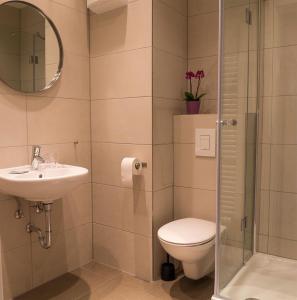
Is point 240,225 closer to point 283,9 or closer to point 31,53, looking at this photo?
point 283,9

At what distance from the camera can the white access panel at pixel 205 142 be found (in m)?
2.27

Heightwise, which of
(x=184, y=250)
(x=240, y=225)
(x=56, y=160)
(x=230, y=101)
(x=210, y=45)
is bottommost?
(x=184, y=250)

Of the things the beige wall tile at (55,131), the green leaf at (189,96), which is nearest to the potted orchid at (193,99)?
the green leaf at (189,96)

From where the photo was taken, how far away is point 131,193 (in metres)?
2.39

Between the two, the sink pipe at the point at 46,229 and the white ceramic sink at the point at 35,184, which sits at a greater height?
the white ceramic sink at the point at 35,184

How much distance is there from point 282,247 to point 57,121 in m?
1.82

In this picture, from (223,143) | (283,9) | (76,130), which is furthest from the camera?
(76,130)

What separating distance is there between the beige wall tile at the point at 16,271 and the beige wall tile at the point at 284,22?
7.20 feet

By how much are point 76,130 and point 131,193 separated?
2.13 feet

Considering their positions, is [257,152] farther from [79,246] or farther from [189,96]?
[79,246]

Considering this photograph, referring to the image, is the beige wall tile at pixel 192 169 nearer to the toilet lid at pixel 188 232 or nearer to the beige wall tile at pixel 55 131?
the toilet lid at pixel 188 232

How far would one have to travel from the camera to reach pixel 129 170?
7.29ft

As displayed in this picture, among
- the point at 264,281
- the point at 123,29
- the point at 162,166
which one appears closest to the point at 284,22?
the point at 123,29

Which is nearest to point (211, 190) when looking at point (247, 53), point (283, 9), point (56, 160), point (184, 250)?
point (184, 250)
